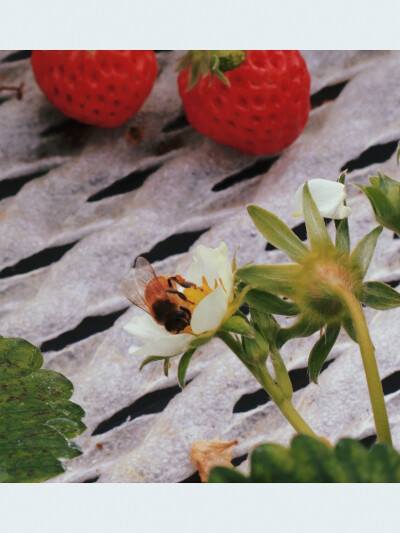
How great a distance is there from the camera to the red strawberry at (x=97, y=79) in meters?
0.40

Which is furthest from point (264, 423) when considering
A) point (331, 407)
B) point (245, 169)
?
point (245, 169)

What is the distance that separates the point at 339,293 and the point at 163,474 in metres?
0.15

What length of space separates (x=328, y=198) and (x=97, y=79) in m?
0.21

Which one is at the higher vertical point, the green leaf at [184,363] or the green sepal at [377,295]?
the green sepal at [377,295]

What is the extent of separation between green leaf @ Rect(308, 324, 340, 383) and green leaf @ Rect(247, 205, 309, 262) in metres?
0.03

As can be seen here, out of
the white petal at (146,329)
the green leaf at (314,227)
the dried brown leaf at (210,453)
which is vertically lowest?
the dried brown leaf at (210,453)

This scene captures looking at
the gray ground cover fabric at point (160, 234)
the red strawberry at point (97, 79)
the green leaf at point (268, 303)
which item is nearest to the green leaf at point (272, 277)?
the green leaf at point (268, 303)

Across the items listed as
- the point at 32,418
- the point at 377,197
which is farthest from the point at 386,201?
the point at 32,418

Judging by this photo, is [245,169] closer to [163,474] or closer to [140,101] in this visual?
[140,101]

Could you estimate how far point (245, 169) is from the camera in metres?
0.41

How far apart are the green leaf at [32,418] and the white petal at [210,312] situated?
0.09 m

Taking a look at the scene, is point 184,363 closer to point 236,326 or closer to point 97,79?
point 236,326

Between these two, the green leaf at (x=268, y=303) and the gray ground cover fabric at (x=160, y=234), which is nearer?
the green leaf at (x=268, y=303)

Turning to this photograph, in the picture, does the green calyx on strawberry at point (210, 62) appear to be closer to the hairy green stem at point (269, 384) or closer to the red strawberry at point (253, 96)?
the red strawberry at point (253, 96)
